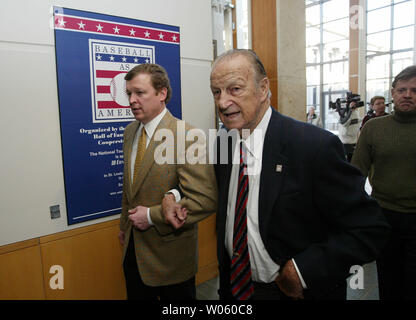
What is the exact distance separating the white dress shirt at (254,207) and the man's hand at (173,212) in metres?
0.30

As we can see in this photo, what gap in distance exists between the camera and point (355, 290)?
9.93 feet

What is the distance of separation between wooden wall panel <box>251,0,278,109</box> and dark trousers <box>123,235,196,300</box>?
8.41 ft

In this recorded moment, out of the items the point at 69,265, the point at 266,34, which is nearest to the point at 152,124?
the point at 69,265

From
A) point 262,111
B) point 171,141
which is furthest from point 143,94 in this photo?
point 262,111

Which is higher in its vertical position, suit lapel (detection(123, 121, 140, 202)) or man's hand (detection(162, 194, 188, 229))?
suit lapel (detection(123, 121, 140, 202))

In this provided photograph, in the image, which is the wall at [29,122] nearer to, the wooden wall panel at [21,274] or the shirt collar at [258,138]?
the wooden wall panel at [21,274]

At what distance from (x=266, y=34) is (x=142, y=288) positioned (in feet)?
10.2

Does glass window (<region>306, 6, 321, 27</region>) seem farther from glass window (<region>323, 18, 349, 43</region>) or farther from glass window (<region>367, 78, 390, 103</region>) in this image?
glass window (<region>367, 78, 390, 103</region>)

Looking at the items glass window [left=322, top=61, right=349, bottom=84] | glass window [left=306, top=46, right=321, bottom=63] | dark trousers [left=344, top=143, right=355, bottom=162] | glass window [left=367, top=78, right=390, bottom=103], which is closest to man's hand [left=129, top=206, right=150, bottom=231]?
dark trousers [left=344, top=143, right=355, bottom=162]

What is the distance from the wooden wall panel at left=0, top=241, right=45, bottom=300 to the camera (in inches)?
79.2

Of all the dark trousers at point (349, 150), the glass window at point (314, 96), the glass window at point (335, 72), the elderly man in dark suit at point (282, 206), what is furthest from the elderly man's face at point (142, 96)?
the glass window at point (314, 96)

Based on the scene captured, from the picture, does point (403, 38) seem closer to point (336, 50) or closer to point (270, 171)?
point (336, 50)
